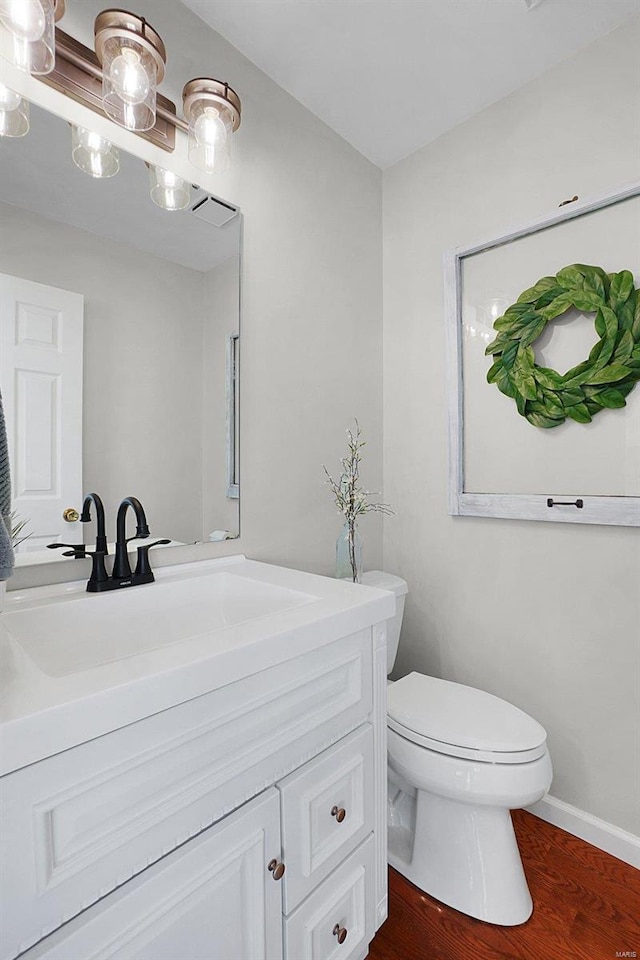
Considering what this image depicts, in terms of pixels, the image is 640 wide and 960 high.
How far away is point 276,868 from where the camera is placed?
83 centimetres

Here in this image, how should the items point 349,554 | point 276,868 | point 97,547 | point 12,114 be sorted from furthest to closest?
1. point 349,554
2. point 97,547
3. point 12,114
4. point 276,868

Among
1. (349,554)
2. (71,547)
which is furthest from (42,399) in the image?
(349,554)

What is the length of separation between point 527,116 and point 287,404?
1288 mm

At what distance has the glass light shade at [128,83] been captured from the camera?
111cm

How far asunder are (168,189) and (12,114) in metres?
0.37

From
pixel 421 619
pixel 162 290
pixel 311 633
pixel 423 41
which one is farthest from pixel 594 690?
pixel 423 41

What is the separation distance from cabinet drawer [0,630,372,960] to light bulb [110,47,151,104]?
1318mm

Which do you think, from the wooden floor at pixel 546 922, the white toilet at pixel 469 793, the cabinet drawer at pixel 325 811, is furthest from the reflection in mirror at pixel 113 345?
the wooden floor at pixel 546 922

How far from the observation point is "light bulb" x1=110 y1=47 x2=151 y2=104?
1.12 m

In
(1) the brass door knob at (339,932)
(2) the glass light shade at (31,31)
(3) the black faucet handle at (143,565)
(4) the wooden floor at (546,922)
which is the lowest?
(4) the wooden floor at (546,922)

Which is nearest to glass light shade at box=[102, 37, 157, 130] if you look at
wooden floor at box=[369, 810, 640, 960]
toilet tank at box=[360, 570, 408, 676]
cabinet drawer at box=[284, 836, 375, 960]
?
toilet tank at box=[360, 570, 408, 676]

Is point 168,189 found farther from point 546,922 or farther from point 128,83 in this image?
point 546,922

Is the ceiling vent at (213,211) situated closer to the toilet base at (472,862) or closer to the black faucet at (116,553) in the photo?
the black faucet at (116,553)

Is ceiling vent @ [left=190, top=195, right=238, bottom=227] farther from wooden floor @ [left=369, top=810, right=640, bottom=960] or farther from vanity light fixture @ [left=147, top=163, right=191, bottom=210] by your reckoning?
wooden floor @ [left=369, top=810, right=640, bottom=960]
